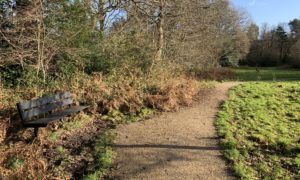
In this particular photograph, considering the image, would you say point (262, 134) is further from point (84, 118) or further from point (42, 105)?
point (42, 105)

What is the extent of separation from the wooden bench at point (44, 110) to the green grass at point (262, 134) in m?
3.67

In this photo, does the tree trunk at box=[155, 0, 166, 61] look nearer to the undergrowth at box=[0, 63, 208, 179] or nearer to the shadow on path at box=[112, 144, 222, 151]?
the undergrowth at box=[0, 63, 208, 179]

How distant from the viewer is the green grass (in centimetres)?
520

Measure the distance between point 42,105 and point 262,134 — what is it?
5.14 metres

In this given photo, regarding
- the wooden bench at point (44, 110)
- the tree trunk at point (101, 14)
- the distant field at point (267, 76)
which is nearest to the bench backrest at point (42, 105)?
the wooden bench at point (44, 110)

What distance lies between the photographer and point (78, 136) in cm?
680

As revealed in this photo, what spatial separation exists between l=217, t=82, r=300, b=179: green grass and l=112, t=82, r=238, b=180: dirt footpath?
319 mm

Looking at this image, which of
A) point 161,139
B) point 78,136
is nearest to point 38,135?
point 78,136

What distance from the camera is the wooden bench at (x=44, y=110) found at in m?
5.91

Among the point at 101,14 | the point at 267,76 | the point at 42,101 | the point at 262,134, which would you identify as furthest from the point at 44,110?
the point at 267,76

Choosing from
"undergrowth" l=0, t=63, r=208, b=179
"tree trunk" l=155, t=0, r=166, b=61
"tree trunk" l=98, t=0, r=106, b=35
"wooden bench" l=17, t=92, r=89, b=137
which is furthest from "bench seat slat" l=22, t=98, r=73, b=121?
"tree trunk" l=155, t=0, r=166, b=61

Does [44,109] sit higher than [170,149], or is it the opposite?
[44,109]

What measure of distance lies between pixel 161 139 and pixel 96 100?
9.97ft

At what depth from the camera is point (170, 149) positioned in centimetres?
596
